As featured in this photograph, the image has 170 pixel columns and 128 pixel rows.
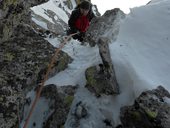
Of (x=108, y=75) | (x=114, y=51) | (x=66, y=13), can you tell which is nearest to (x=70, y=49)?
(x=114, y=51)

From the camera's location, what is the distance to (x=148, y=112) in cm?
522

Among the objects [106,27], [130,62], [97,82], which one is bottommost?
[97,82]

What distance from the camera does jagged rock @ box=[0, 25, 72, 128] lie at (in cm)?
598

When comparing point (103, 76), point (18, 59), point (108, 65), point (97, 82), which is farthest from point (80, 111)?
point (18, 59)

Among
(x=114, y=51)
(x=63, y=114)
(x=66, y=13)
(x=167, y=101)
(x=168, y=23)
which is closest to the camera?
(x=167, y=101)

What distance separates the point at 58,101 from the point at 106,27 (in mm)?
2480

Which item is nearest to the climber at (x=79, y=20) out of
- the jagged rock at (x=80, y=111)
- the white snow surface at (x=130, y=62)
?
the white snow surface at (x=130, y=62)

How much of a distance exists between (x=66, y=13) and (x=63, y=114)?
1847 cm

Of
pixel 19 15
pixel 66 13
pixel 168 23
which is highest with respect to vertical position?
pixel 66 13

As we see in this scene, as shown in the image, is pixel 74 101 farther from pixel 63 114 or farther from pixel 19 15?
pixel 19 15

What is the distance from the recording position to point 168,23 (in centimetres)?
721

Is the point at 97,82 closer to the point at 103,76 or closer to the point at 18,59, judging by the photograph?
the point at 103,76

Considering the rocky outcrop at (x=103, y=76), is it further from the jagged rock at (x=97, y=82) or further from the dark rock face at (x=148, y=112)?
the dark rock face at (x=148, y=112)

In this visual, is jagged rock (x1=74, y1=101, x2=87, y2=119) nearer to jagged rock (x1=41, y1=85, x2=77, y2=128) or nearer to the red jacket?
jagged rock (x1=41, y1=85, x2=77, y2=128)
